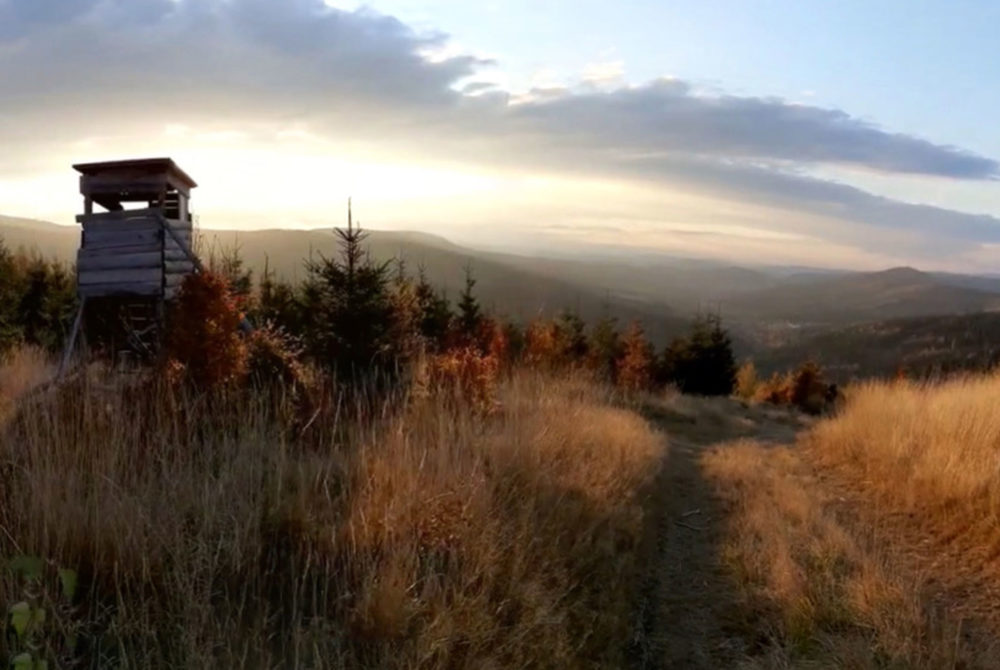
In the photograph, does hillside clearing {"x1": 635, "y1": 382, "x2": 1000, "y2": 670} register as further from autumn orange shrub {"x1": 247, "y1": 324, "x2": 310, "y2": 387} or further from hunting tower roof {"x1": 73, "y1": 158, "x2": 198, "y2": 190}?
hunting tower roof {"x1": 73, "y1": 158, "x2": 198, "y2": 190}

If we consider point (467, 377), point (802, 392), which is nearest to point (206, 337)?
point (467, 377)

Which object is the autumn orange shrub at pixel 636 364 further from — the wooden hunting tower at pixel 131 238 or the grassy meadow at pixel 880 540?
the wooden hunting tower at pixel 131 238

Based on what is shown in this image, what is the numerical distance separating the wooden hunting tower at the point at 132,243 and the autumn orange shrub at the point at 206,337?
9.18 feet

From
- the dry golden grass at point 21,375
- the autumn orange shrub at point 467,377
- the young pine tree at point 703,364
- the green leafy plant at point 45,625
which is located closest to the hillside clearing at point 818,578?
the autumn orange shrub at point 467,377

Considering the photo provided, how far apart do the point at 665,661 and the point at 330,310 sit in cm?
723

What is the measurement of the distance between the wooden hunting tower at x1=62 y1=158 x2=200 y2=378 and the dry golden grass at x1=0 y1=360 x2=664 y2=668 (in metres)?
5.62

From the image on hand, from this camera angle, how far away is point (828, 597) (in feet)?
15.2

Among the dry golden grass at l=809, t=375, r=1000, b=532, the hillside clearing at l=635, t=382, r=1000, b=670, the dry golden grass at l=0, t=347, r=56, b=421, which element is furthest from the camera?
the dry golden grass at l=0, t=347, r=56, b=421

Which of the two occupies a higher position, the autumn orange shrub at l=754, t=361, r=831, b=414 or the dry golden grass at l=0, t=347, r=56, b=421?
the dry golden grass at l=0, t=347, r=56, b=421

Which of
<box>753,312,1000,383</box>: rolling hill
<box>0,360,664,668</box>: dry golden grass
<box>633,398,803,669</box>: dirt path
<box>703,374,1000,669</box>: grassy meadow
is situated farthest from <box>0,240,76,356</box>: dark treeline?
<box>753,312,1000,383</box>: rolling hill

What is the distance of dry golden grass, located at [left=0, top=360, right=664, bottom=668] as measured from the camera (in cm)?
313

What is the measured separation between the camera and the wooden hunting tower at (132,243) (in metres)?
10.9

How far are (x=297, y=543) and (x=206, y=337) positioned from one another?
4.37 m

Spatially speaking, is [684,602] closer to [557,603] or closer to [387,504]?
[557,603]
